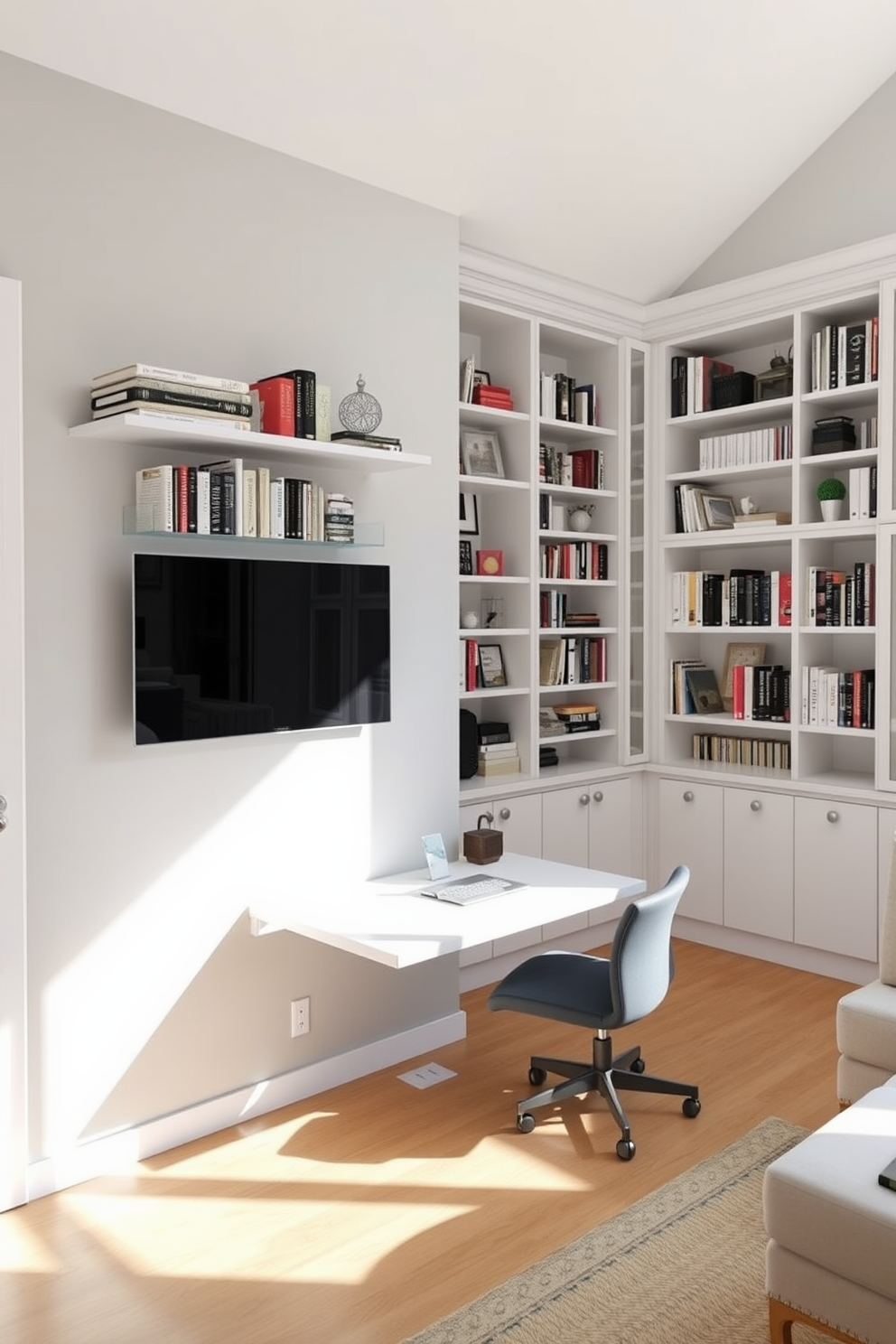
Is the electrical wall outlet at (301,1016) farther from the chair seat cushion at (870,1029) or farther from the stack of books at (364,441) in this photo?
the stack of books at (364,441)

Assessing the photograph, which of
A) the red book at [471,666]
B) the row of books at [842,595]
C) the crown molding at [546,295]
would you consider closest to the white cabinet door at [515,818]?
the red book at [471,666]

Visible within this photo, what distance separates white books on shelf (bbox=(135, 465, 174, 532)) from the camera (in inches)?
109

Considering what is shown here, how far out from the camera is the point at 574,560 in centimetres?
464

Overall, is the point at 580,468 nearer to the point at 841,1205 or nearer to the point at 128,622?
the point at 128,622

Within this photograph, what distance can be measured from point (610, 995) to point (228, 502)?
1725 mm

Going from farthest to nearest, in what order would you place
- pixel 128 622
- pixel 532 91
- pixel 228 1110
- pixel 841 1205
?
pixel 532 91 < pixel 228 1110 < pixel 128 622 < pixel 841 1205

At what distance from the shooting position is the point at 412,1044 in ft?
11.9

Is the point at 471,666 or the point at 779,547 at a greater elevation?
the point at 779,547

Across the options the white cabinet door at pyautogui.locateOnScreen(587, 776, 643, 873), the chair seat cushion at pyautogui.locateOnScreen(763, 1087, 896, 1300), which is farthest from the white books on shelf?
the white cabinet door at pyautogui.locateOnScreen(587, 776, 643, 873)

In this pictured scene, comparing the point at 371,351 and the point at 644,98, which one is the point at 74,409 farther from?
the point at 644,98

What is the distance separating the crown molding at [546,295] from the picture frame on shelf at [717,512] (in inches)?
32.6

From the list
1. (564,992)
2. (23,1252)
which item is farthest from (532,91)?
(23,1252)

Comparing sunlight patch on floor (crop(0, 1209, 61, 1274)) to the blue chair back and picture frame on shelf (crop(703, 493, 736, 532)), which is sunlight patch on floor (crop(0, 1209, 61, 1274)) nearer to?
the blue chair back

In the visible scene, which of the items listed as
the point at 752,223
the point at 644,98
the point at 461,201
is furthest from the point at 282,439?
the point at 752,223
